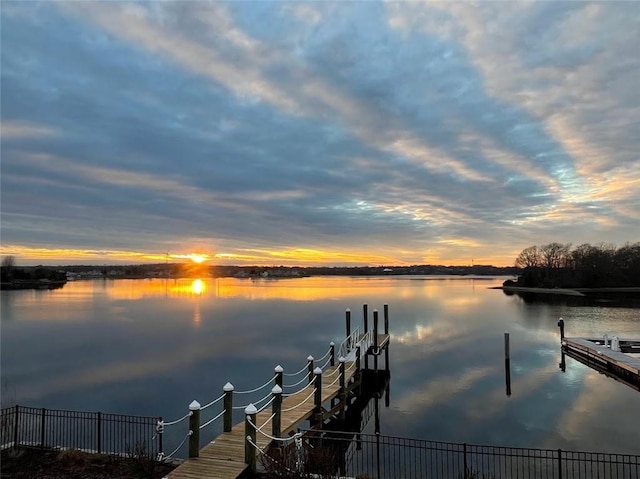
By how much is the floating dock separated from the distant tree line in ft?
257

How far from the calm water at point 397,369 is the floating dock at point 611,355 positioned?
830 millimetres

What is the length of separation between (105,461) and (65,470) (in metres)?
0.77

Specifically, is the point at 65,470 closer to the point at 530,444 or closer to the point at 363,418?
the point at 363,418

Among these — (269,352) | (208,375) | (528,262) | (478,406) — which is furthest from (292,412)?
(528,262)

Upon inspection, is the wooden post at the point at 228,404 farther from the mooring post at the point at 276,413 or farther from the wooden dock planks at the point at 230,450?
the mooring post at the point at 276,413

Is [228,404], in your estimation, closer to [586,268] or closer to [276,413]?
[276,413]

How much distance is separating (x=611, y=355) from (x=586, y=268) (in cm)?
8543

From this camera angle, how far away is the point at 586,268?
9994cm

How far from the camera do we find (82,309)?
6312cm

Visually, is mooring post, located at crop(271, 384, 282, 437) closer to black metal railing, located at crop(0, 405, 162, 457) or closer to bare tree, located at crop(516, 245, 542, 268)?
black metal railing, located at crop(0, 405, 162, 457)

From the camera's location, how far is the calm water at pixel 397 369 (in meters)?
17.5

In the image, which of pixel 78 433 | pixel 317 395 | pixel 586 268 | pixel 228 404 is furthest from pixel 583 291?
pixel 228 404

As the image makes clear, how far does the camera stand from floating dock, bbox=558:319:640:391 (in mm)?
22484

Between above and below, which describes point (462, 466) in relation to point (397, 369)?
above
